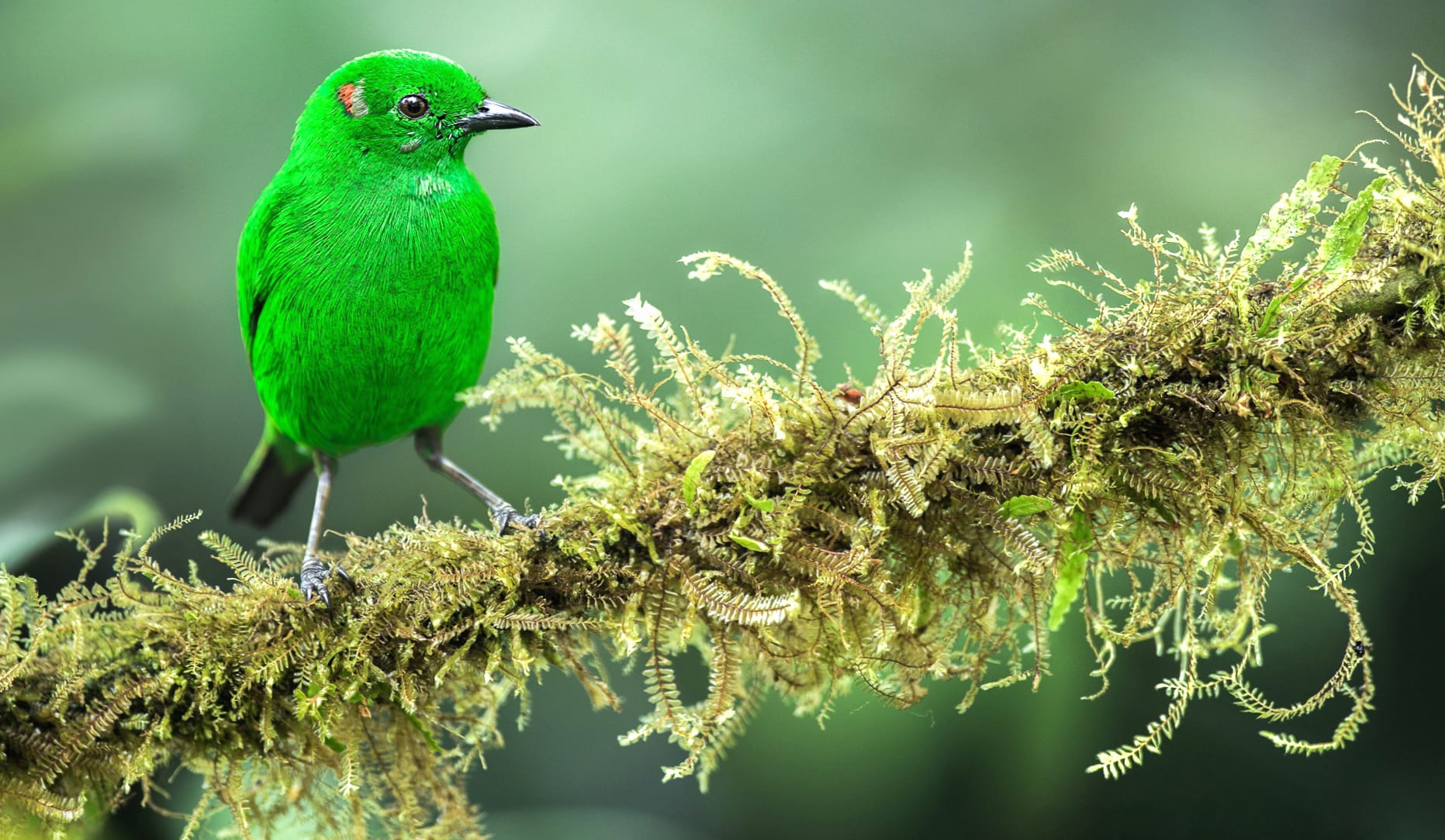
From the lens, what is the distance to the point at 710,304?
3098 mm

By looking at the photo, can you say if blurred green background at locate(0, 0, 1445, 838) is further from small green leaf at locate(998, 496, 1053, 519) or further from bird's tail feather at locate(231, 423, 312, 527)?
small green leaf at locate(998, 496, 1053, 519)

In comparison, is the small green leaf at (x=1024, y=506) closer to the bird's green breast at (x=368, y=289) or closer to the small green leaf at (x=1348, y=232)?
the small green leaf at (x=1348, y=232)

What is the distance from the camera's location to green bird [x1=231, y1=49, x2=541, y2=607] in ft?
5.67

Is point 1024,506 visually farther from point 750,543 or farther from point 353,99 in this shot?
point 353,99

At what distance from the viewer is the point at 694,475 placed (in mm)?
1252

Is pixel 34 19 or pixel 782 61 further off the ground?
pixel 34 19

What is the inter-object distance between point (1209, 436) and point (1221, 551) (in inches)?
7.2

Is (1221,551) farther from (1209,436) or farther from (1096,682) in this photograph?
(1096,682)

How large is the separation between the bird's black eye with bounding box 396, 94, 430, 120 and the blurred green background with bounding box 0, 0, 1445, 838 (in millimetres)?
1363

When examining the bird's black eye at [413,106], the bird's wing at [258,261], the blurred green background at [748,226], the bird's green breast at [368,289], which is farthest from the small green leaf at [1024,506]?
the blurred green background at [748,226]

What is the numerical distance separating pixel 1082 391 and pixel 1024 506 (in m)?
0.15

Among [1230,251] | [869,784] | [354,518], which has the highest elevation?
[354,518]

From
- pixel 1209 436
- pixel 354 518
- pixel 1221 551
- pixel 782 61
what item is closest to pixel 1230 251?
pixel 1209 436

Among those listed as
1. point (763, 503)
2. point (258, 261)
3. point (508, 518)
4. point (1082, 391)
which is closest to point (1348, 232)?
point (1082, 391)
